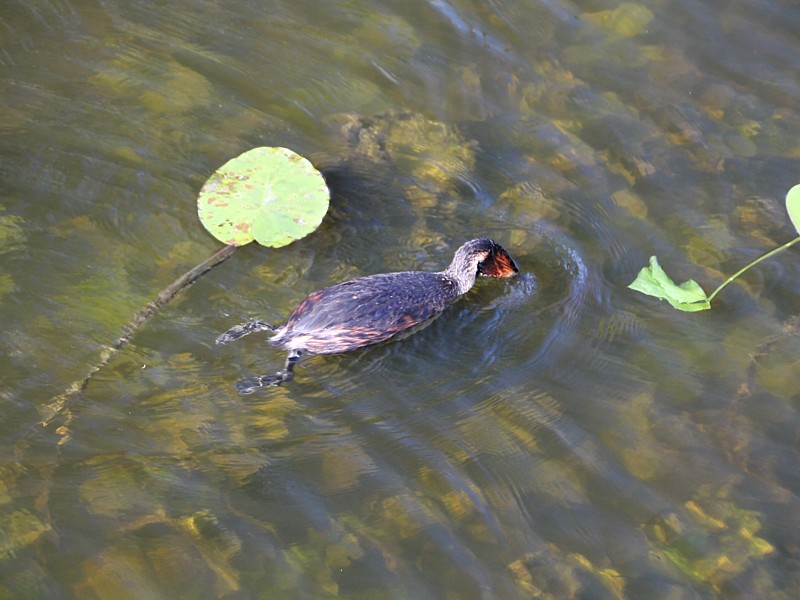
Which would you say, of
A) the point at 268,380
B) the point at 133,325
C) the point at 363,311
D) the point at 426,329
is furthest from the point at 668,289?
the point at 133,325

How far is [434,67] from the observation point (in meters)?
7.13

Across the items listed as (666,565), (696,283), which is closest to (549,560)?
(666,565)

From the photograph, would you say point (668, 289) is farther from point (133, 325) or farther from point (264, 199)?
point (133, 325)

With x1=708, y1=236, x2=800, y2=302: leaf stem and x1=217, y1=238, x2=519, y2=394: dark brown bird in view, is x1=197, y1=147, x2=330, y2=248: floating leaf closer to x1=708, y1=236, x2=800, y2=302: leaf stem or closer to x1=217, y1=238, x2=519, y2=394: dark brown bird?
x1=217, y1=238, x2=519, y2=394: dark brown bird

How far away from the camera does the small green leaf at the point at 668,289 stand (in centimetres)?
546

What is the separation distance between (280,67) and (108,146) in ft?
4.77

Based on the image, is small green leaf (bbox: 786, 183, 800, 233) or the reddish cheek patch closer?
small green leaf (bbox: 786, 183, 800, 233)

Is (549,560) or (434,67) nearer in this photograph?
(549,560)

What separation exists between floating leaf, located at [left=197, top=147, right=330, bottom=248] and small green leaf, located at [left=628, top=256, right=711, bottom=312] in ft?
6.33

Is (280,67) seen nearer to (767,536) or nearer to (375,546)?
(375,546)

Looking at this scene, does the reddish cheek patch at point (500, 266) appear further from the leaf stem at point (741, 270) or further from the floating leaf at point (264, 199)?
the leaf stem at point (741, 270)

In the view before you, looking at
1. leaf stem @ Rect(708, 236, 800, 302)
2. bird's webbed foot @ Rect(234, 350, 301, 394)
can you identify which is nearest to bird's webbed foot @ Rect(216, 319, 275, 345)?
bird's webbed foot @ Rect(234, 350, 301, 394)

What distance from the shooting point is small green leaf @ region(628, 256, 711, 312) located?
5461mm

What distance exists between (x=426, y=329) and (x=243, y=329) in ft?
3.49
